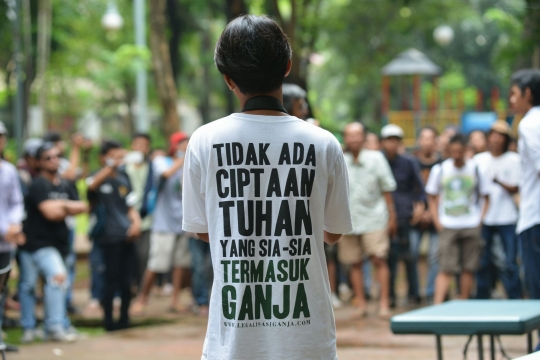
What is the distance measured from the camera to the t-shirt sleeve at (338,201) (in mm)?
3363

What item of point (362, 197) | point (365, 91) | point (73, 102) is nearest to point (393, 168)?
point (362, 197)

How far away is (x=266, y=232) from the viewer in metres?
3.25

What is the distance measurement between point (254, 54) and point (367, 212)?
7.55m

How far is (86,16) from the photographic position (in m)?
30.0

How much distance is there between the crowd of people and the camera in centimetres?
907

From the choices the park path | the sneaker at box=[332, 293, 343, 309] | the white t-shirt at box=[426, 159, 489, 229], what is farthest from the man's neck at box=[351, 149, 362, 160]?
the park path

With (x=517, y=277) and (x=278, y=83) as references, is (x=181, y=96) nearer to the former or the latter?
(x=517, y=277)

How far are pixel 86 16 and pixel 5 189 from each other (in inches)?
885

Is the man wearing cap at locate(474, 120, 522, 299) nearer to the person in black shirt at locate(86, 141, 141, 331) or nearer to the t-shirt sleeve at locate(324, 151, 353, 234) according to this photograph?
the person in black shirt at locate(86, 141, 141, 331)

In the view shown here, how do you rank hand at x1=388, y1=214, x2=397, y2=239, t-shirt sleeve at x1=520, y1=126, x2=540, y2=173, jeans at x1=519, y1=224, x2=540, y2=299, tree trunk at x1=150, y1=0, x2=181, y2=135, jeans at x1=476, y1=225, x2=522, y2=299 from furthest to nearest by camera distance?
tree trunk at x1=150, y1=0, x2=181, y2=135
hand at x1=388, y1=214, x2=397, y2=239
jeans at x1=476, y1=225, x2=522, y2=299
jeans at x1=519, y1=224, x2=540, y2=299
t-shirt sleeve at x1=520, y1=126, x2=540, y2=173

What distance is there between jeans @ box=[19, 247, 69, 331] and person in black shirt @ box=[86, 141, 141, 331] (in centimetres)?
68

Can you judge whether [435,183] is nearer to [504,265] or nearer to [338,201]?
[504,265]

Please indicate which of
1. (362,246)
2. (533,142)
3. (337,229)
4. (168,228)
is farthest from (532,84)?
(168,228)

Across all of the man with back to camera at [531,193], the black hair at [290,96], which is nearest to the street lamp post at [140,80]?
the black hair at [290,96]
